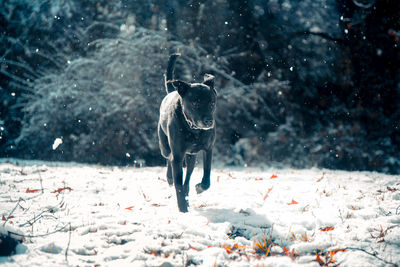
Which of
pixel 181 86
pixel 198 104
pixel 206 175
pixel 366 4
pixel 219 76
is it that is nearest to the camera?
pixel 198 104

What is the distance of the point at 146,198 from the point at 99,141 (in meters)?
6.48

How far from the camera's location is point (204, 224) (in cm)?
319

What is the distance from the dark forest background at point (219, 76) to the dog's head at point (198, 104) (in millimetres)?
6442

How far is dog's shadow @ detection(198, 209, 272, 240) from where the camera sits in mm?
3045

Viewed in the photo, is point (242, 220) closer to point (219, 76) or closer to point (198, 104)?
point (198, 104)

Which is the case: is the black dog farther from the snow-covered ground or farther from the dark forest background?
the dark forest background

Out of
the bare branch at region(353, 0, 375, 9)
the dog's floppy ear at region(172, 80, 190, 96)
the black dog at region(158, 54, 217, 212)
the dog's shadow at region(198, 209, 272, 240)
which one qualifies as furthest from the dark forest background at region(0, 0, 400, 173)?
the dog's shadow at region(198, 209, 272, 240)

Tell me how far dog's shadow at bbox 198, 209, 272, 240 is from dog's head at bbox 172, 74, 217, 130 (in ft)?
3.36

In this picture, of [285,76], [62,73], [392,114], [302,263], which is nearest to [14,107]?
[62,73]

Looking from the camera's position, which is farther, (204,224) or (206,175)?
(206,175)

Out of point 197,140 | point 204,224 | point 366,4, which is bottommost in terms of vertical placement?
point 204,224

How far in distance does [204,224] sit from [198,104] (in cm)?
135

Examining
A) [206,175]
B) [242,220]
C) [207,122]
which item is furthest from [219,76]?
[242,220]

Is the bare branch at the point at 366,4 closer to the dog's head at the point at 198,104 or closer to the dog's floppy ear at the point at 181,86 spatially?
the dog's head at the point at 198,104
